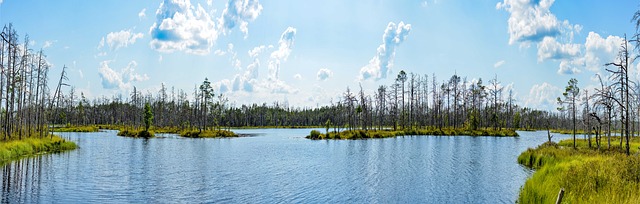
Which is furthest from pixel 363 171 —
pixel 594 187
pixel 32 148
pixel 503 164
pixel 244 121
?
pixel 244 121

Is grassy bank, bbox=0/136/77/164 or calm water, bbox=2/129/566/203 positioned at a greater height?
grassy bank, bbox=0/136/77/164

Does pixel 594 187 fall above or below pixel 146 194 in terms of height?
above

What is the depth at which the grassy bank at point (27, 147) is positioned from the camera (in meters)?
32.5

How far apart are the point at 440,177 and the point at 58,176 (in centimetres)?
2294

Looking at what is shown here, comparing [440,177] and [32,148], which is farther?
[32,148]

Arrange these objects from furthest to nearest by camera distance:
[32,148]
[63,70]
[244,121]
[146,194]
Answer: [244,121], [63,70], [32,148], [146,194]

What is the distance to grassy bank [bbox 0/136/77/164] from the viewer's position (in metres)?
32.5

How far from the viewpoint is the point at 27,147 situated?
37094mm

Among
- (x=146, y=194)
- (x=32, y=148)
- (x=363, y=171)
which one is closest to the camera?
(x=146, y=194)

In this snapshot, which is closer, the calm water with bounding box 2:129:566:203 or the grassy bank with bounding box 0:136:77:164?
the calm water with bounding box 2:129:566:203

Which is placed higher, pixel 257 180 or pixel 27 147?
pixel 27 147

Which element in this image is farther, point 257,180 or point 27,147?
point 27,147

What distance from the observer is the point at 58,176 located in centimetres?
2530

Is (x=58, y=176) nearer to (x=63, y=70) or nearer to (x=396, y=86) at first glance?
(x=63, y=70)
